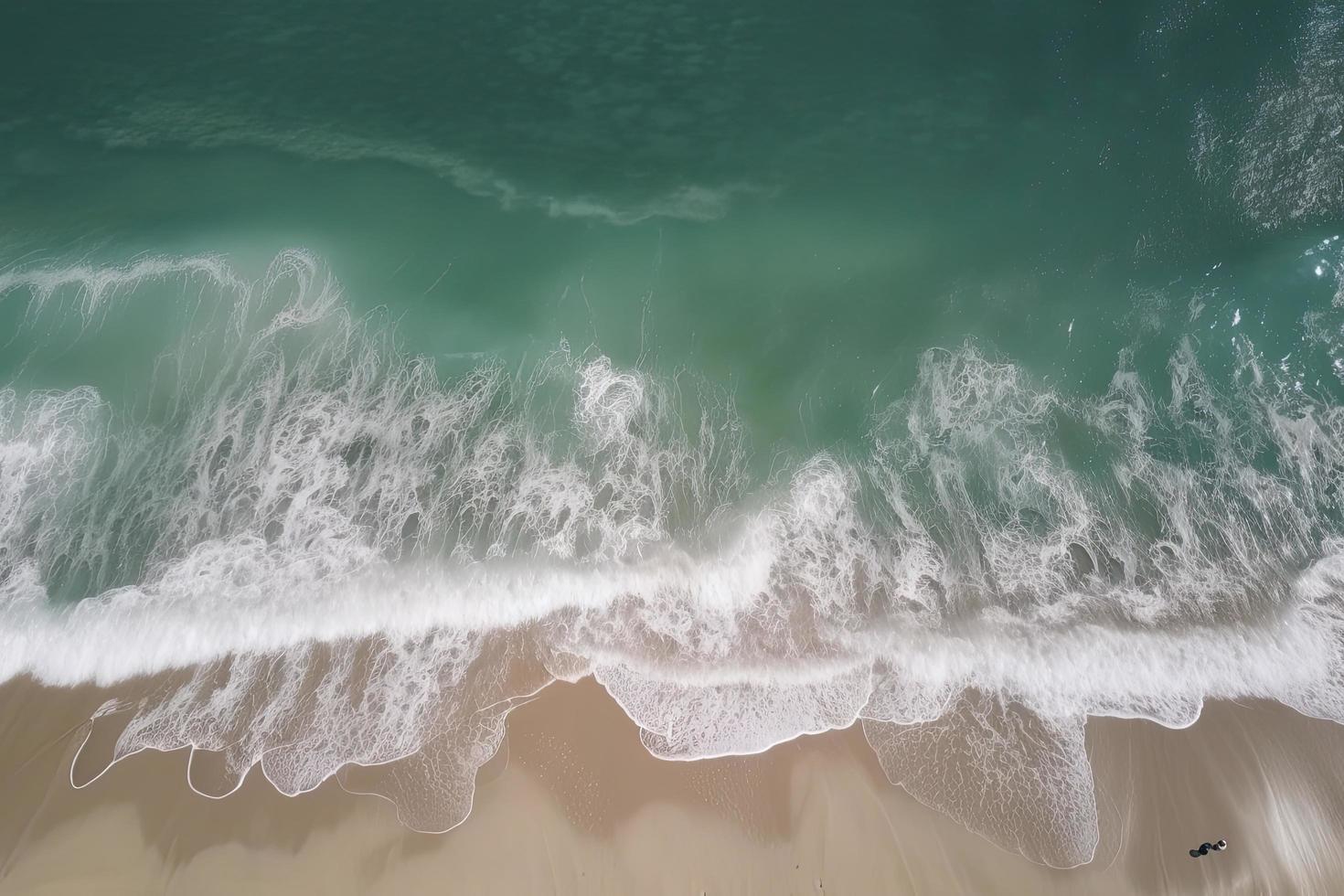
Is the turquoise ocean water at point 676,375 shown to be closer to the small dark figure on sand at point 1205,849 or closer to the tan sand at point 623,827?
the tan sand at point 623,827

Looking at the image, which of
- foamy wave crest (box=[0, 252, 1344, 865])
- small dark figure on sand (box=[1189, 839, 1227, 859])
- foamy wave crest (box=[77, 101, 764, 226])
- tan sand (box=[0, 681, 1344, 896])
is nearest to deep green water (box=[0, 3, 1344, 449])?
foamy wave crest (box=[77, 101, 764, 226])

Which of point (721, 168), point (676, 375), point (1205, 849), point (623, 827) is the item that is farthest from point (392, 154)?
point (1205, 849)

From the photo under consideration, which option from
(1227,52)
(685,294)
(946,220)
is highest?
(1227,52)

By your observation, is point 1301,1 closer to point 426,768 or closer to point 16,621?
point 426,768

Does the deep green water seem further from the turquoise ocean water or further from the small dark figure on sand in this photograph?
the small dark figure on sand

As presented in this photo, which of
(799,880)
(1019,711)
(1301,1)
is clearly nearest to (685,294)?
(1019,711)

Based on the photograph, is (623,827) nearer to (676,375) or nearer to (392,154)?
(676,375)
